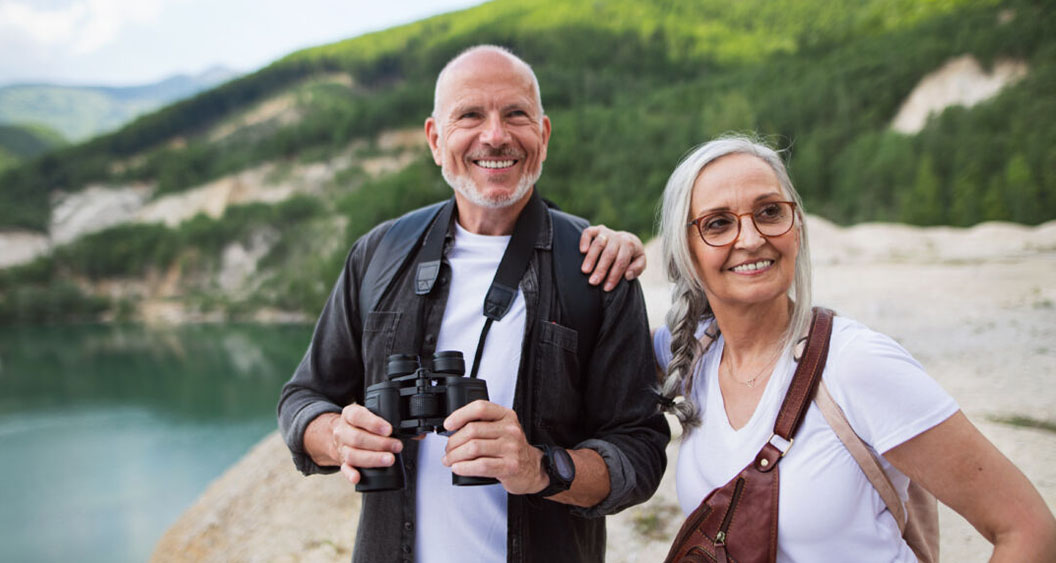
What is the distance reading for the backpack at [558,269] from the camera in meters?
1.77

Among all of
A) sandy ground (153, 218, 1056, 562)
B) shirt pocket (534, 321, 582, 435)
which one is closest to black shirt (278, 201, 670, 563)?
shirt pocket (534, 321, 582, 435)

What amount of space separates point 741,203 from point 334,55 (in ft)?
331

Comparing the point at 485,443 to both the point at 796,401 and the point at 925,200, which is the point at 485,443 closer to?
the point at 796,401

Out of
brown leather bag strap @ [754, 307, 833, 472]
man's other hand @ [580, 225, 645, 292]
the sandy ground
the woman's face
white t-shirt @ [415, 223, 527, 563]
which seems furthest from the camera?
the sandy ground

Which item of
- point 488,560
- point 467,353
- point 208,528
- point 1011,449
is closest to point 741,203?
point 467,353

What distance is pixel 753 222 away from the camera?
5.13 feet

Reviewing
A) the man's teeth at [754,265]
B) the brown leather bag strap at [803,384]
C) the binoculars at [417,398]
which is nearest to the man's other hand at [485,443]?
the binoculars at [417,398]

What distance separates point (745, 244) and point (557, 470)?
681 millimetres

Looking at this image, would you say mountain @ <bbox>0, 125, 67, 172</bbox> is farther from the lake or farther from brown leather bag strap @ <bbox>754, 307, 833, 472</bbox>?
brown leather bag strap @ <bbox>754, 307, 833, 472</bbox>

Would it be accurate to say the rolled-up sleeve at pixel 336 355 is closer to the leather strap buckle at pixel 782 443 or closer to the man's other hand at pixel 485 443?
the man's other hand at pixel 485 443

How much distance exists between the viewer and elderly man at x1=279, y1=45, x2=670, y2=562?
5.52ft

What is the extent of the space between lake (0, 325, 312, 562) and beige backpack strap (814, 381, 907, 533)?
53.5ft

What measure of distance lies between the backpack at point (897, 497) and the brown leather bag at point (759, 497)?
1.8 inches

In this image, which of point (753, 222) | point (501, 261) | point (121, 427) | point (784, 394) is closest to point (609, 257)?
point (501, 261)
